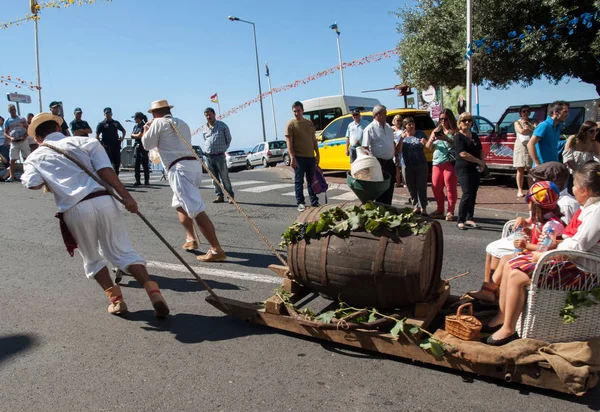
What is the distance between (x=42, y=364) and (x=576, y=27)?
14.1 metres

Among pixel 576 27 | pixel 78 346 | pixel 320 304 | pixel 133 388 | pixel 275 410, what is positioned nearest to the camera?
pixel 275 410

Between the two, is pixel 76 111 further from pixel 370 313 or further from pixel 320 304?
pixel 370 313

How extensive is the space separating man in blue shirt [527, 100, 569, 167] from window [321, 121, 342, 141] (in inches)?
313

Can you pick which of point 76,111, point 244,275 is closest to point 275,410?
point 244,275

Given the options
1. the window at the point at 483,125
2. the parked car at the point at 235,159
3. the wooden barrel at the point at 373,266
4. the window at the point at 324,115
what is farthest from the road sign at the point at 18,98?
the wooden barrel at the point at 373,266

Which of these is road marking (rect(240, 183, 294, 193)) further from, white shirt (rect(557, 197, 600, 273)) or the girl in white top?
white shirt (rect(557, 197, 600, 273))

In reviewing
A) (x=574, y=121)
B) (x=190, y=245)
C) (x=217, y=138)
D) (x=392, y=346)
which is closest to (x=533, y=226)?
(x=392, y=346)

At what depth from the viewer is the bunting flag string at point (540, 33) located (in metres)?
12.2

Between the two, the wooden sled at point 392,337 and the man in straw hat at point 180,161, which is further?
the man in straw hat at point 180,161

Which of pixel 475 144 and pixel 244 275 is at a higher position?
pixel 475 144

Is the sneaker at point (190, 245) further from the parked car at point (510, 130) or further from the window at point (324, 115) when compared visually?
the window at point (324, 115)

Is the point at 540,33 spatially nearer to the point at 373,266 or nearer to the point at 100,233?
the point at 373,266

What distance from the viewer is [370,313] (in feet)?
11.0

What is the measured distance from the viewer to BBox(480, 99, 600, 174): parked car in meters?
12.2
